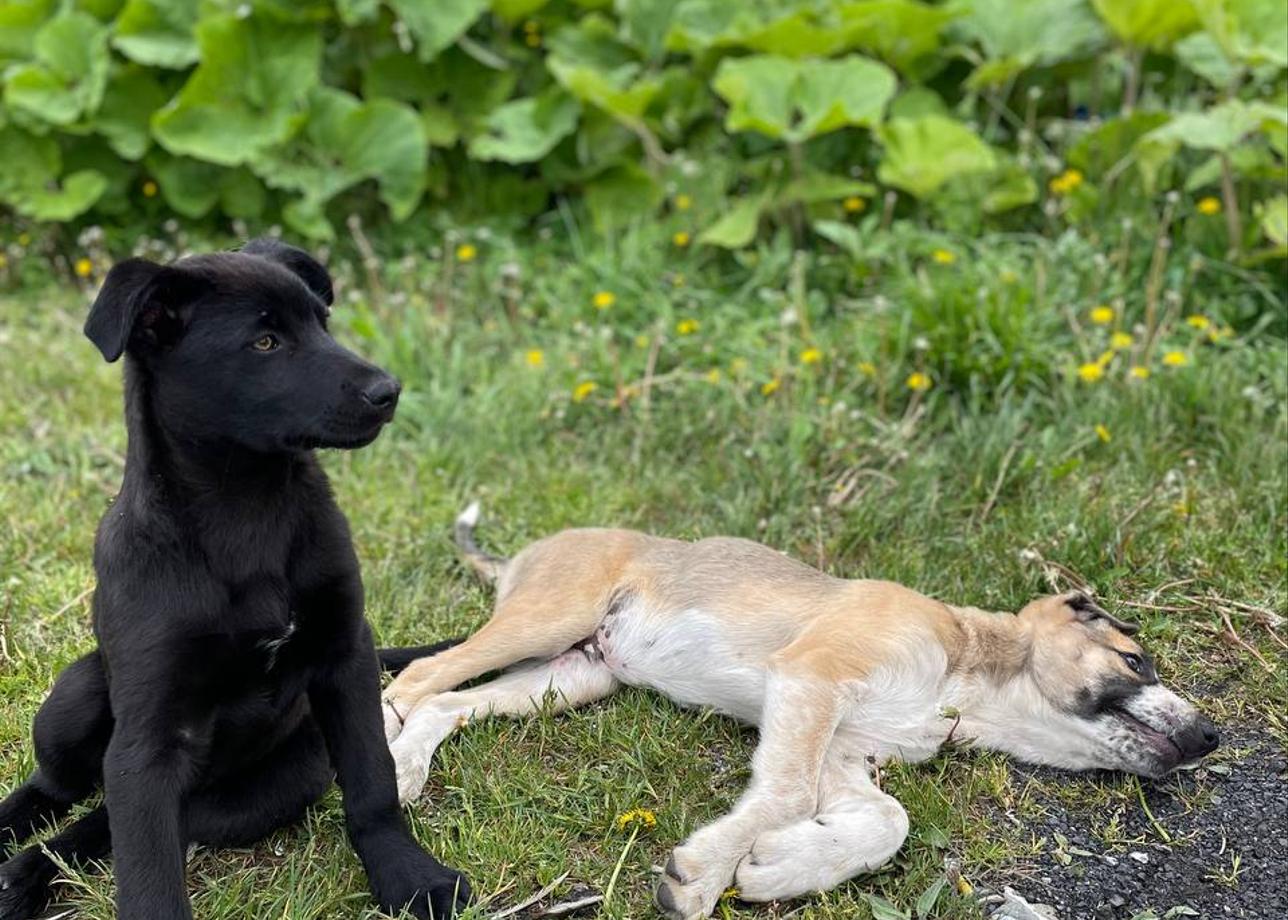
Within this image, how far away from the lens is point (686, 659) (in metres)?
4.20

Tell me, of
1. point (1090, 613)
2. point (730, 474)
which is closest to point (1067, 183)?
→ point (730, 474)

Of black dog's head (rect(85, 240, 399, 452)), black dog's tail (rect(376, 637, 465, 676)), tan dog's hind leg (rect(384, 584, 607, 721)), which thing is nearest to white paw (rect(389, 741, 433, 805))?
tan dog's hind leg (rect(384, 584, 607, 721))

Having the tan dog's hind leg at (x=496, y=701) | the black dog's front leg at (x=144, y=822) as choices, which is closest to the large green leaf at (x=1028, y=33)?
the tan dog's hind leg at (x=496, y=701)

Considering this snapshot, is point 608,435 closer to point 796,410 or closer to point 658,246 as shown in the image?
point 796,410

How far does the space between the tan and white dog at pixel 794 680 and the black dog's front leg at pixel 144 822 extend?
806 mm

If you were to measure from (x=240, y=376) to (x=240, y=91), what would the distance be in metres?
4.78

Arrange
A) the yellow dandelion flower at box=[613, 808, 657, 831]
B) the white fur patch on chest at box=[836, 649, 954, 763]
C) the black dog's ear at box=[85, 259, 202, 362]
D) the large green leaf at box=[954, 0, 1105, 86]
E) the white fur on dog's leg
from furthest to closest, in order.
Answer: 1. the large green leaf at box=[954, 0, 1105, 86]
2. the white fur on dog's leg
3. the white fur patch on chest at box=[836, 649, 954, 763]
4. the yellow dandelion flower at box=[613, 808, 657, 831]
5. the black dog's ear at box=[85, 259, 202, 362]

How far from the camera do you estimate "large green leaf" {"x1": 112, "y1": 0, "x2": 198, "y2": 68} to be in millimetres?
7316

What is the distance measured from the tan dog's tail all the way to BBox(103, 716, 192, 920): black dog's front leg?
6.12 ft

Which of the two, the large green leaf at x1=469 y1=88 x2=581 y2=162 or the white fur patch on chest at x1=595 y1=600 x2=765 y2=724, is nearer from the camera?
the white fur patch on chest at x1=595 y1=600 x2=765 y2=724

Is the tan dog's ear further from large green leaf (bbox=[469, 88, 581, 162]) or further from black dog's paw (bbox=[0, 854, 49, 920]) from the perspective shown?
large green leaf (bbox=[469, 88, 581, 162])

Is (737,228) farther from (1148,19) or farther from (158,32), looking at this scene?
(158,32)

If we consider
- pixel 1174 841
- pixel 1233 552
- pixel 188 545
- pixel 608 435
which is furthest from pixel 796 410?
pixel 188 545

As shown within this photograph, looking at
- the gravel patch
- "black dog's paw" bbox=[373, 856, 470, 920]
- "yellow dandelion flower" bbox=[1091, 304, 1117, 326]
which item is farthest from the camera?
"yellow dandelion flower" bbox=[1091, 304, 1117, 326]
